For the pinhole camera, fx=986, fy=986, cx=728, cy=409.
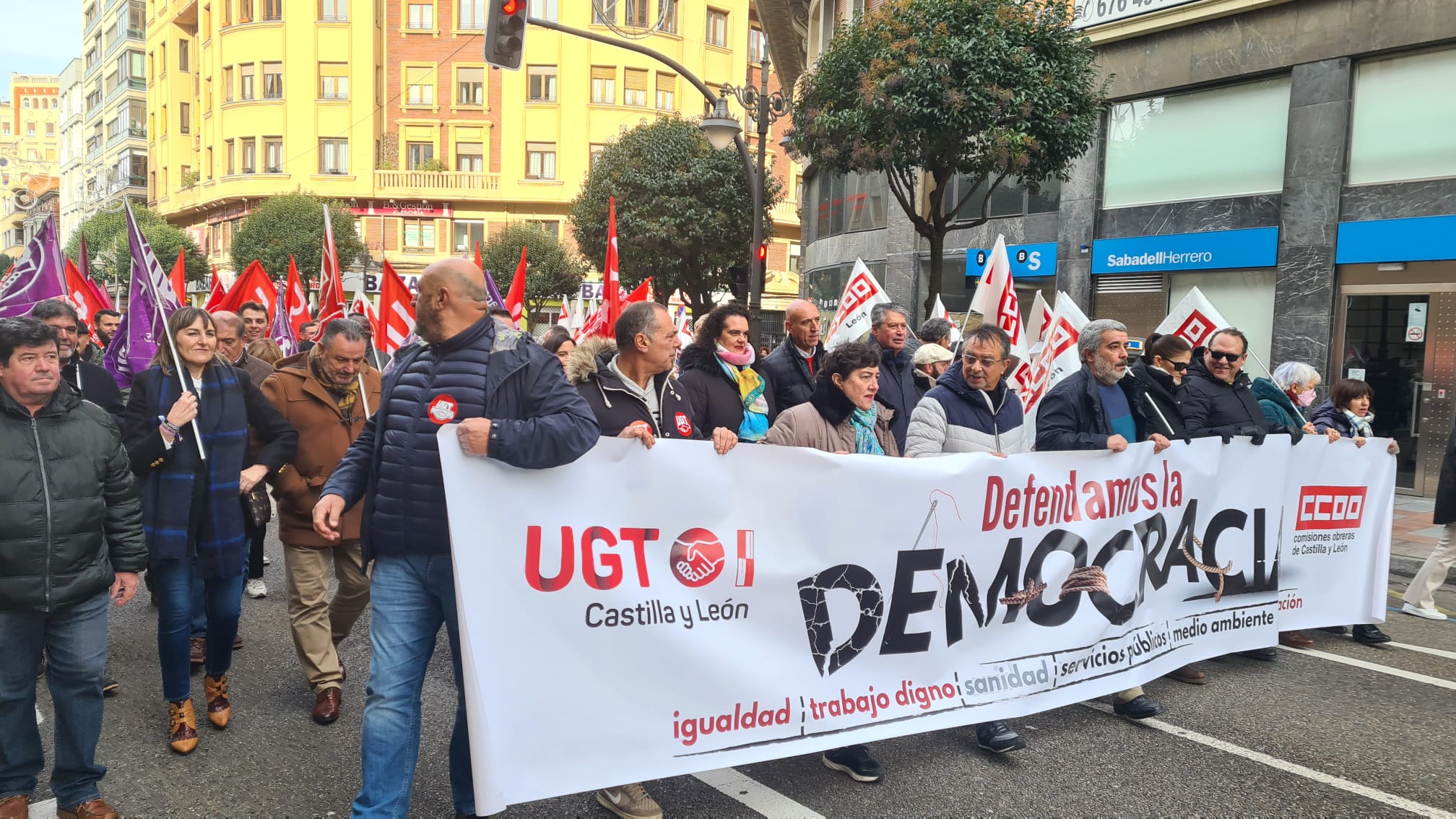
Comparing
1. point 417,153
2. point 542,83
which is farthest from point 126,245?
point 542,83

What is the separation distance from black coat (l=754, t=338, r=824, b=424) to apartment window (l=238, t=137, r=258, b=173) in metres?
51.9

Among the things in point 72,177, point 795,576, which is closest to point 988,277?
point 795,576

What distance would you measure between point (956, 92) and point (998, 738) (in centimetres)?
860

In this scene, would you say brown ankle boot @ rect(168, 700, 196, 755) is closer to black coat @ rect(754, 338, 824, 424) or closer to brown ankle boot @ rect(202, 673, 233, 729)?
brown ankle boot @ rect(202, 673, 233, 729)

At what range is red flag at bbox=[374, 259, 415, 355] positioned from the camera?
886 centimetres

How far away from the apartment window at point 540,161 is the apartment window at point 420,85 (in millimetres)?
6015

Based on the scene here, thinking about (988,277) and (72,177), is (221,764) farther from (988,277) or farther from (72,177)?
(72,177)

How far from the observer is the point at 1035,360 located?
8.38 metres

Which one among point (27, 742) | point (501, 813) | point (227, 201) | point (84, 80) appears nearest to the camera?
point (27, 742)

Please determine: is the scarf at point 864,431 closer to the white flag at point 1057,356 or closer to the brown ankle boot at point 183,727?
the brown ankle boot at point 183,727

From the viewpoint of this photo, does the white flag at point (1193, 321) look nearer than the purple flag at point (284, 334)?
Yes

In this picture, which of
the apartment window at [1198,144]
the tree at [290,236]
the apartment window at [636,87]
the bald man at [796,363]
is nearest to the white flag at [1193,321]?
the bald man at [796,363]

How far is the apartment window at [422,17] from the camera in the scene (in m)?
50.3

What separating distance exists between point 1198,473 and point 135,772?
5.02m
